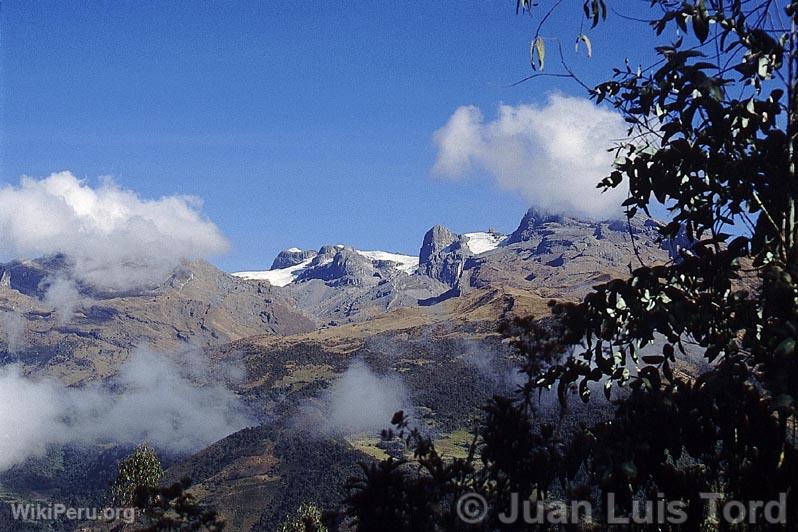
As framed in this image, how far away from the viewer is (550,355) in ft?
35.7

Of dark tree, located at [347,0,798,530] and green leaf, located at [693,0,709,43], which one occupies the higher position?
green leaf, located at [693,0,709,43]

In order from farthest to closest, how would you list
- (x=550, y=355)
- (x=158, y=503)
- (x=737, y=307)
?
(x=158, y=503) < (x=550, y=355) < (x=737, y=307)

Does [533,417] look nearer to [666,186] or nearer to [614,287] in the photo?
[614,287]

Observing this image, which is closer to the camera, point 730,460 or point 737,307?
point 737,307

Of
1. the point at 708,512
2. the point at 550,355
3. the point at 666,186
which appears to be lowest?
the point at 708,512

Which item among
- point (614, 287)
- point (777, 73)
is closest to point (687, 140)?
point (777, 73)

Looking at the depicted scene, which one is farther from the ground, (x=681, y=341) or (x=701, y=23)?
(x=701, y=23)

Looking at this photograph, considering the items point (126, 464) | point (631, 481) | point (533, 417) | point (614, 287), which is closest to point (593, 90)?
point (614, 287)

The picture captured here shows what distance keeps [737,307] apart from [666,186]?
71.8 inches

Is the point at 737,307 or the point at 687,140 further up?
the point at 687,140

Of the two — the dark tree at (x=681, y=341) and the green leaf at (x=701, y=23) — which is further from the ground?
the green leaf at (x=701, y=23)

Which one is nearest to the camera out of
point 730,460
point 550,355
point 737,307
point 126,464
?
point 737,307

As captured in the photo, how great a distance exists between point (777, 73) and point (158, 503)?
33.2 feet

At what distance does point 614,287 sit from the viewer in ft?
30.9
